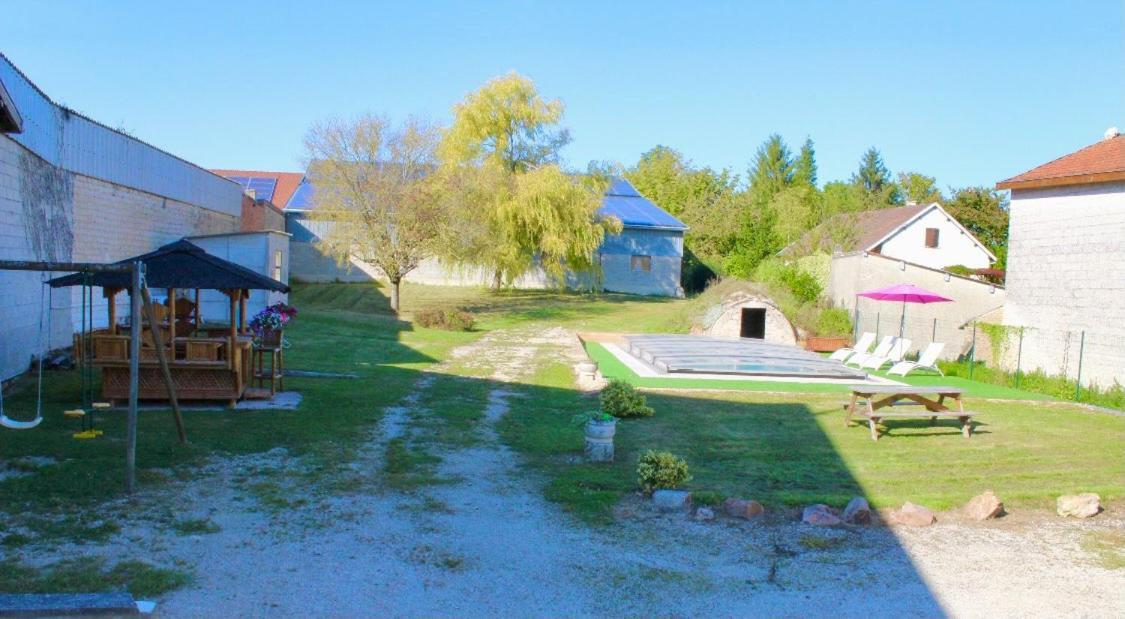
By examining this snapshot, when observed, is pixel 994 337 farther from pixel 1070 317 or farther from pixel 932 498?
pixel 932 498

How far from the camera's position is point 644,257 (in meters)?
44.6

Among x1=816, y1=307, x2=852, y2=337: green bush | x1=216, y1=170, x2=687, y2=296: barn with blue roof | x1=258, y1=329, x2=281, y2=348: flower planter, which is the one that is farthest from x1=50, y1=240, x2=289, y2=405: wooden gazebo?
x1=216, y1=170, x2=687, y2=296: barn with blue roof

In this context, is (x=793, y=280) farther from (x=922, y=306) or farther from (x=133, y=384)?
(x=133, y=384)

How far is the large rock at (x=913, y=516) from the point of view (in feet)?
25.2

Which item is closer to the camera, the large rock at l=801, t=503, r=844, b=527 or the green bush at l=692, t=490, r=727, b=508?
the large rock at l=801, t=503, r=844, b=527

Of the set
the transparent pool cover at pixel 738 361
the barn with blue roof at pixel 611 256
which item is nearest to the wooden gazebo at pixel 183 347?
the transparent pool cover at pixel 738 361

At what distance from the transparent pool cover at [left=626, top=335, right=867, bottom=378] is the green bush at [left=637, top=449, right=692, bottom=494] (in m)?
10.7

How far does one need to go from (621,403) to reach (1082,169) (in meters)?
13.8

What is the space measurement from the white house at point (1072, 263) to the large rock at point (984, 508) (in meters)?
12.0

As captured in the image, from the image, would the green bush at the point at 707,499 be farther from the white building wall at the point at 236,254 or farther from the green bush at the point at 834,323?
the green bush at the point at 834,323

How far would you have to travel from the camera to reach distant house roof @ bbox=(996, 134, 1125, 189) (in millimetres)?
18692

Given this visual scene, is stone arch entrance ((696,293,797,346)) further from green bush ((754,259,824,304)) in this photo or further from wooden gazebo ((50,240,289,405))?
wooden gazebo ((50,240,289,405))

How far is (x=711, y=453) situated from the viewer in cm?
1045

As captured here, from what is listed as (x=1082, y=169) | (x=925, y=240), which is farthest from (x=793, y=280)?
(x=925, y=240)
